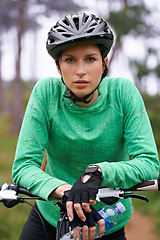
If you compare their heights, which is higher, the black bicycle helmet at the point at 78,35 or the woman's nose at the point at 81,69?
the black bicycle helmet at the point at 78,35

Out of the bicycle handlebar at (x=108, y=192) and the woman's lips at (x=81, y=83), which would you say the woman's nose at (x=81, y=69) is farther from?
the bicycle handlebar at (x=108, y=192)

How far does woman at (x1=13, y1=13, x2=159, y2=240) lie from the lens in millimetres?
2129

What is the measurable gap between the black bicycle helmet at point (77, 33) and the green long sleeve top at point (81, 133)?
0.94ft

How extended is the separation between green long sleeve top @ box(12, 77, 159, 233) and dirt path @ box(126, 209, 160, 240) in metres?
3.85

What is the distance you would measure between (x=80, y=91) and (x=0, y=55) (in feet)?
73.0

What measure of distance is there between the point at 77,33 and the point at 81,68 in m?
0.30

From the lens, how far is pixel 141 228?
636 cm

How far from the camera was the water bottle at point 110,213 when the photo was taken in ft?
6.75

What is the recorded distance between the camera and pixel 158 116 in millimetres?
9438

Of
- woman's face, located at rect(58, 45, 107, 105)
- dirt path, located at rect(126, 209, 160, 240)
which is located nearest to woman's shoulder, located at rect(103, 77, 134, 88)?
woman's face, located at rect(58, 45, 107, 105)

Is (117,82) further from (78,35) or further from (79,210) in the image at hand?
(79,210)

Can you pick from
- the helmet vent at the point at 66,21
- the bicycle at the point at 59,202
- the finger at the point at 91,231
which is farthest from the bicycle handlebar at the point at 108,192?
the helmet vent at the point at 66,21

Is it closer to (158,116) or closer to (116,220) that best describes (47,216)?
(116,220)

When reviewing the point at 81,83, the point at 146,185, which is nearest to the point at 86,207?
the point at 146,185
